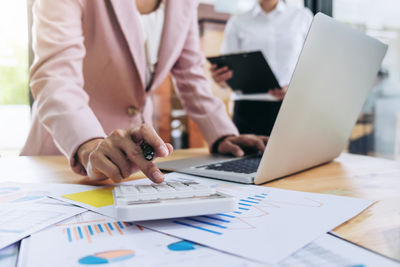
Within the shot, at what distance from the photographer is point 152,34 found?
1.18 metres

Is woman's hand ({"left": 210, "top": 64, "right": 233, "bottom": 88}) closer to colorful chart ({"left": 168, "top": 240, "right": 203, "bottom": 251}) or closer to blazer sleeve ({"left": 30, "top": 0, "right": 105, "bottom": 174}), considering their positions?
blazer sleeve ({"left": 30, "top": 0, "right": 105, "bottom": 174})

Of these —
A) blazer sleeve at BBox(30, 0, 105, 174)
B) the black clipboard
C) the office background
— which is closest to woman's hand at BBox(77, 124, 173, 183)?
blazer sleeve at BBox(30, 0, 105, 174)

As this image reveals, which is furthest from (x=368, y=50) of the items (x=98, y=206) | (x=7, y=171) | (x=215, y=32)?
(x=215, y=32)

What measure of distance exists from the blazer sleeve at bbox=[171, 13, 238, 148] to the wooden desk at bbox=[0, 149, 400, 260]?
361 millimetres

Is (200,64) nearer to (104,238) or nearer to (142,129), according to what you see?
(142,129)

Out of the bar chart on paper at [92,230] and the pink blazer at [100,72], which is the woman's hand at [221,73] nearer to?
the pink blazer at [100,72]

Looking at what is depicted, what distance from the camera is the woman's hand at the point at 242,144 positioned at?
0.96m

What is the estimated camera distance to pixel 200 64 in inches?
51.0

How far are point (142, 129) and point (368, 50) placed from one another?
0.55 m

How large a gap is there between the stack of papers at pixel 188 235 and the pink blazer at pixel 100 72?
0.28 m

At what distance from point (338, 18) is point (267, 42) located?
3.17 ft

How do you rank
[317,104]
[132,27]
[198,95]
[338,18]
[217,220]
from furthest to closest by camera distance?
[338,18], [198,95], [132,27], [317,104], [217,220]

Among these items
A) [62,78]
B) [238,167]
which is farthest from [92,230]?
[62,78]

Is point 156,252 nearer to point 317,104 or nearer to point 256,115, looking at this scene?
point 317,104
